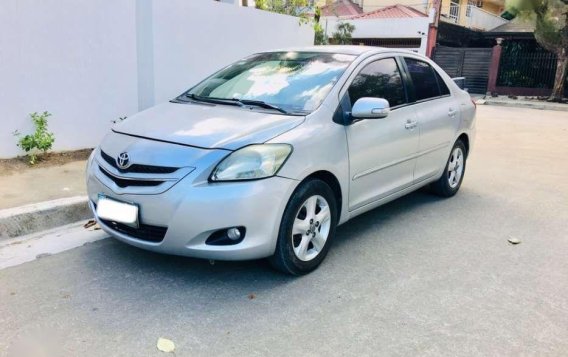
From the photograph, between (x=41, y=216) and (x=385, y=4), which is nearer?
(x=41, y=216)

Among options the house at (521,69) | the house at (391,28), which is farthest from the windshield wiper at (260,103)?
the house at (391,28)

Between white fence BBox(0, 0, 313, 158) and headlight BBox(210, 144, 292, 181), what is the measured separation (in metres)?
3.87

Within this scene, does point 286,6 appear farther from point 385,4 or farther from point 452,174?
point 385,4

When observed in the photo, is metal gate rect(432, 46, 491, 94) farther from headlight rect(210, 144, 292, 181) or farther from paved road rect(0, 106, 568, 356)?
headlight rect(210, 144, 292, 181)

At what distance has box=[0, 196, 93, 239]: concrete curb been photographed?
4.32 m

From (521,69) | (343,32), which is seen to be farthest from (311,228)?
(343,32)

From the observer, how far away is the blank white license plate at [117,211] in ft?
11.0

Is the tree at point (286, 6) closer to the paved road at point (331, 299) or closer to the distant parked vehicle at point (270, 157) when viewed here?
the distant parked vehicle at point (270, 157)

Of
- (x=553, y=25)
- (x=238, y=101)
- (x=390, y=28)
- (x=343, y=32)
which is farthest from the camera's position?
(x=343, y=32)

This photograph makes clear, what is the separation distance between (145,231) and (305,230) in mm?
1105

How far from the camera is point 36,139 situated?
6027mm

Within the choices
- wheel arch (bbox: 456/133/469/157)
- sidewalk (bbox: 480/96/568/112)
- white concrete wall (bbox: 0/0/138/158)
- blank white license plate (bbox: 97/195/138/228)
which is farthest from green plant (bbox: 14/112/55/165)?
sidewalk (bbox: 480/96/568/112)

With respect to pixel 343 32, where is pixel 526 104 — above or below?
below

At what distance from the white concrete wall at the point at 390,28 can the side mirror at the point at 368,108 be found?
23.3 metres
